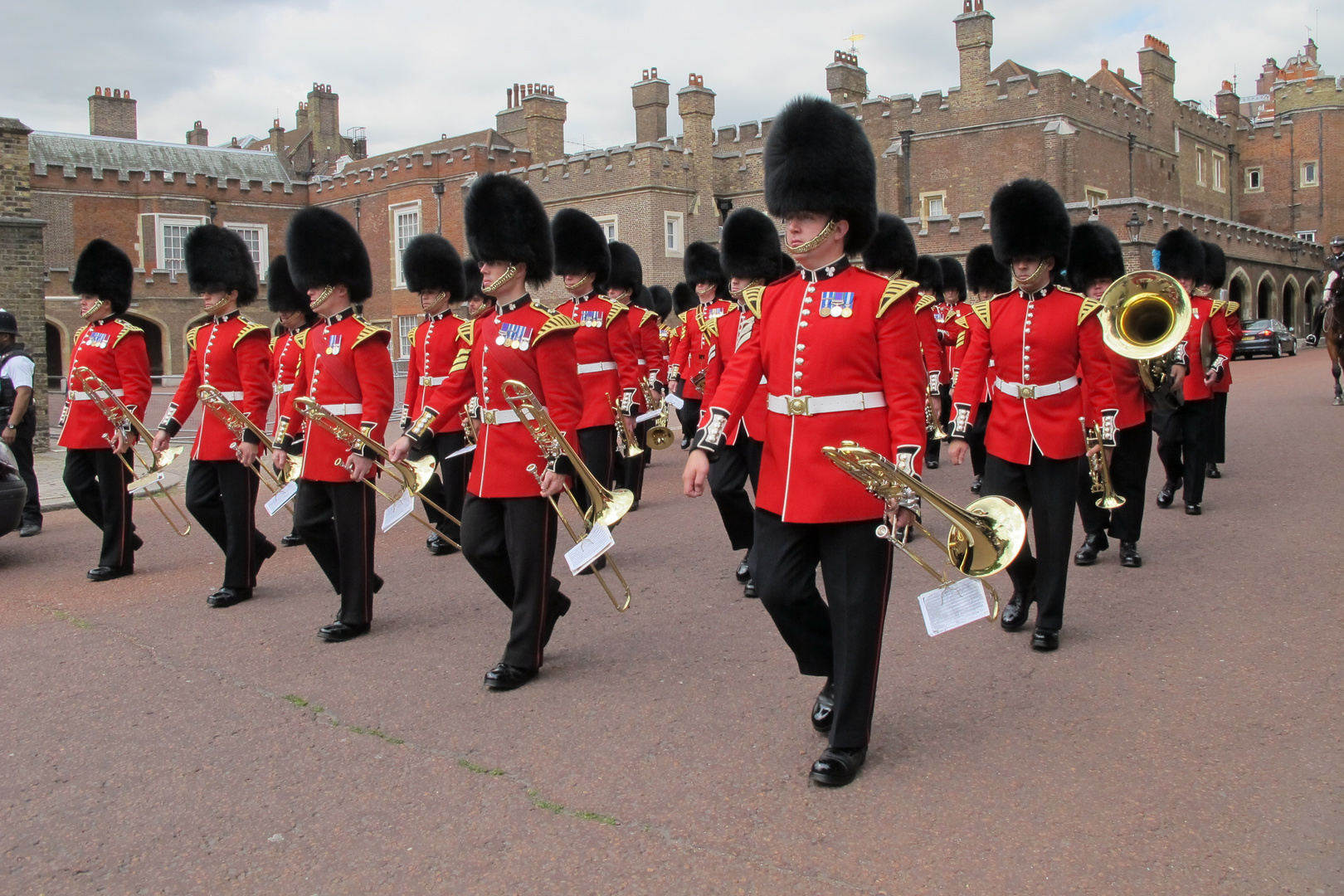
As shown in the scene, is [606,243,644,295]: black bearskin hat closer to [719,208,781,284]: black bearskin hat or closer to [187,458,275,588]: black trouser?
[719,208,781,284]: black bearskin hat

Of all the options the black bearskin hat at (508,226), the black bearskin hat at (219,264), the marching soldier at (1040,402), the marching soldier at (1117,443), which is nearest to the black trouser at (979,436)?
the marching soldier at (1117,443)

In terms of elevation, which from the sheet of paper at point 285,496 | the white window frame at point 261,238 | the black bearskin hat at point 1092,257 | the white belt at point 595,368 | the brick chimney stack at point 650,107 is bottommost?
the sheet of paper at point 285,496

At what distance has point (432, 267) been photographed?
755 centimetres

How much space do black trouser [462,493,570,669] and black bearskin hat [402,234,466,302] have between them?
269 centimetres

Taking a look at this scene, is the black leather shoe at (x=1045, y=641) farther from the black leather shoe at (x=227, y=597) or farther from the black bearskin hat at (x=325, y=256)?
the black leather shoe at (x=227, y=597)

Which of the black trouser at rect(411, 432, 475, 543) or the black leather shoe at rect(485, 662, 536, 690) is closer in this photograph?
the black leather shoe at rect(485, 662, 536, 690)

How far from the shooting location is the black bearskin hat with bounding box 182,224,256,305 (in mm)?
7188

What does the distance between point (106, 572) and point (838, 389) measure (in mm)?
5281

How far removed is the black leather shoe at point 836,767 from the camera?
12.4 feet

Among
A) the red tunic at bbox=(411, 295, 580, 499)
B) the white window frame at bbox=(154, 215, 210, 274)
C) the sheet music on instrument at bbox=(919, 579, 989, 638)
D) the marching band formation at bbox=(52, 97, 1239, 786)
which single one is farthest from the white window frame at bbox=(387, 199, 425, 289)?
the sheet music on instrument at bbox=(919, 579, 989, 638)

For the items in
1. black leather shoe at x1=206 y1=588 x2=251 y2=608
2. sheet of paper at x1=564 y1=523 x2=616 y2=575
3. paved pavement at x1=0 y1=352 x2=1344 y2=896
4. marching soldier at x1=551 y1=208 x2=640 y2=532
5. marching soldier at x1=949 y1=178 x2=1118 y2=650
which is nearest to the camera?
paved pavement at x1=0 y1=352 x2=1344 y2=896

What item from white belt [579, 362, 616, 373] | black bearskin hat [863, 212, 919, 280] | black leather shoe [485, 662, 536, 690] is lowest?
black leather shoe [485, 662, 536, 690]

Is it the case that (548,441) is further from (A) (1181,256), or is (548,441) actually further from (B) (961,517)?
(A) (1181,256)

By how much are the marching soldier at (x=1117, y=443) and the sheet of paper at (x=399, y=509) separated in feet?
11.9
